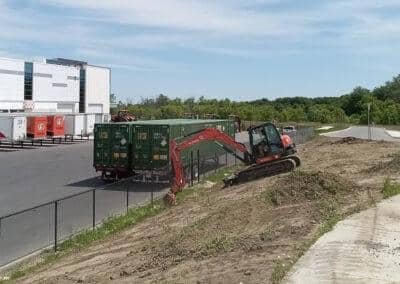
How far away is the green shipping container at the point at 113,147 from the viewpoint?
30.4 metres

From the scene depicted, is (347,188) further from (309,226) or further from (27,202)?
(27,202)

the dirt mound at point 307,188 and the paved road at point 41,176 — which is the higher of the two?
the dirt mound at point 307,188

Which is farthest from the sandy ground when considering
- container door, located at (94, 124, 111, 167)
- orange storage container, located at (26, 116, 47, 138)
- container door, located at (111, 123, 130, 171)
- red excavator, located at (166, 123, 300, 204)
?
orange storage container, located at (26, 116, 47, 138)

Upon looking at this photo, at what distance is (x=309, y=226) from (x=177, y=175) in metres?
11.0

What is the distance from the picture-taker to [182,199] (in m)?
23.6

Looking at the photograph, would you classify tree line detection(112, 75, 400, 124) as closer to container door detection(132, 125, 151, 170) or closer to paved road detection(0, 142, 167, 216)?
paved road detection(0, 142, 167, 216)

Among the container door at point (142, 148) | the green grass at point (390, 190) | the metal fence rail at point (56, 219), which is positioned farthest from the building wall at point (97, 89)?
the green grass at point (390, 190)

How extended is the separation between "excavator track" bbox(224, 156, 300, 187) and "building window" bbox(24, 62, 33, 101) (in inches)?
2781

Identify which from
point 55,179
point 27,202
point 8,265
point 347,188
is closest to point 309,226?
point 347,188

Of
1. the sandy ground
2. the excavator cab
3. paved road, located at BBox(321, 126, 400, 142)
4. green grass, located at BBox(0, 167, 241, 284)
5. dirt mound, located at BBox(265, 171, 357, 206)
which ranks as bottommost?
green grass, located at BBox(0, 167, 241, 284)

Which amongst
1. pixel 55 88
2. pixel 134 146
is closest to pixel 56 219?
pixel 134 146

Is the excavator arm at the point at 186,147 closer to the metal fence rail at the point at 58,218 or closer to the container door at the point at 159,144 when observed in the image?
the metal fence rail at the point at 58,218

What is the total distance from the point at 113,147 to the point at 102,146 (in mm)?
648

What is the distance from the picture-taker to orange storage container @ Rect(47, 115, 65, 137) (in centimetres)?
5734
